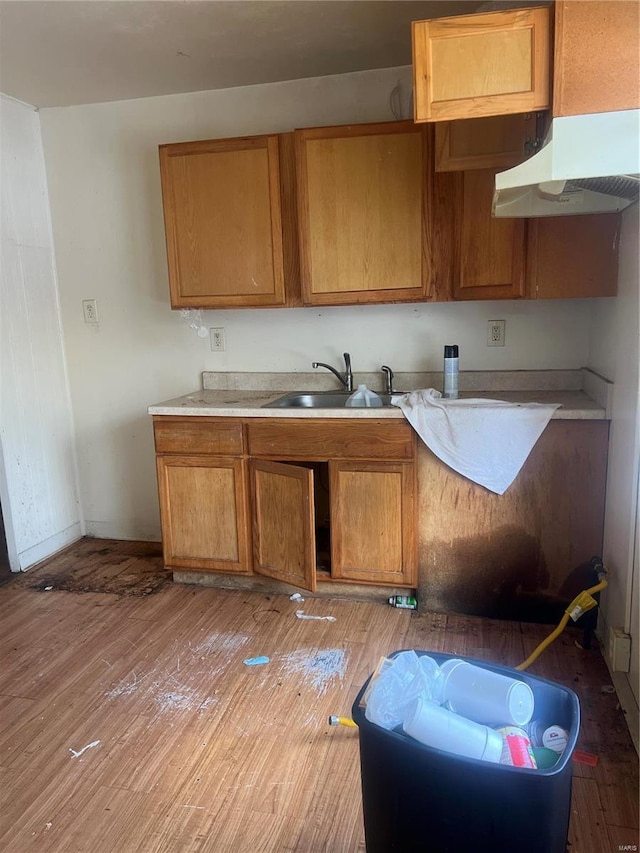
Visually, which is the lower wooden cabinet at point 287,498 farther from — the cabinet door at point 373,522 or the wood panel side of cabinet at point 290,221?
the wood panel side of cabinet at point 290,221

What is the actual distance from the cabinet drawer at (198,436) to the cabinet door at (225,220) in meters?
0.56

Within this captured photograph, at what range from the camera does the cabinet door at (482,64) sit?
1685 mm

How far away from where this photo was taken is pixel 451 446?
2381mm

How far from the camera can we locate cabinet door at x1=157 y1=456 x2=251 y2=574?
8.91 ft

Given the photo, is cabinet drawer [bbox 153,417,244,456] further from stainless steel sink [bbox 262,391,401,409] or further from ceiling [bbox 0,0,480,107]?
ceiling [bbox 0,0,480,107]

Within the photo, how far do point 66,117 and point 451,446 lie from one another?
2614 mm

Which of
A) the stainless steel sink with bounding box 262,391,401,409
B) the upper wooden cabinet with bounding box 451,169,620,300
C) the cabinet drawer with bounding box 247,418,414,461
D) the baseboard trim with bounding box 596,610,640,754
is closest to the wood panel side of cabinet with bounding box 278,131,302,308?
the stainless steel sink with bounding box 262,391,401,409

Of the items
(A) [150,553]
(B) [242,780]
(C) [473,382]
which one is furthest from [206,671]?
(C) [473,382]

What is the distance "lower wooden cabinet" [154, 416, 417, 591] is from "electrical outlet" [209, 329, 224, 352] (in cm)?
59

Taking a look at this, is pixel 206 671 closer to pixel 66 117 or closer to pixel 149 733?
pixel 149 733

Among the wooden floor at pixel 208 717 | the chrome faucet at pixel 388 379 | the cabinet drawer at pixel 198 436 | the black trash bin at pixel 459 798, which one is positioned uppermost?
the chrome faucet at pixel 388 379

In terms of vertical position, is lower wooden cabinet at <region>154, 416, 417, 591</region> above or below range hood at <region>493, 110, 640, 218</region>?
below

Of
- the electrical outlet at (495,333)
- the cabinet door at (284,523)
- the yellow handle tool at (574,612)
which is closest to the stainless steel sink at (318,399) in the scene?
the cabinet door at (284,523)

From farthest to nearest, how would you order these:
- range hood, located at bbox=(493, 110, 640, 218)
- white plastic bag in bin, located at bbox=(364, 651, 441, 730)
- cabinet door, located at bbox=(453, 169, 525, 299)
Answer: cabinet door, located at bbox=(453, 169, 525, 299)
range hood, located at bbox=(493, 110, 640, 218)
white plastic bag in bin, located at bbox=(364, 651, 441, 730)
